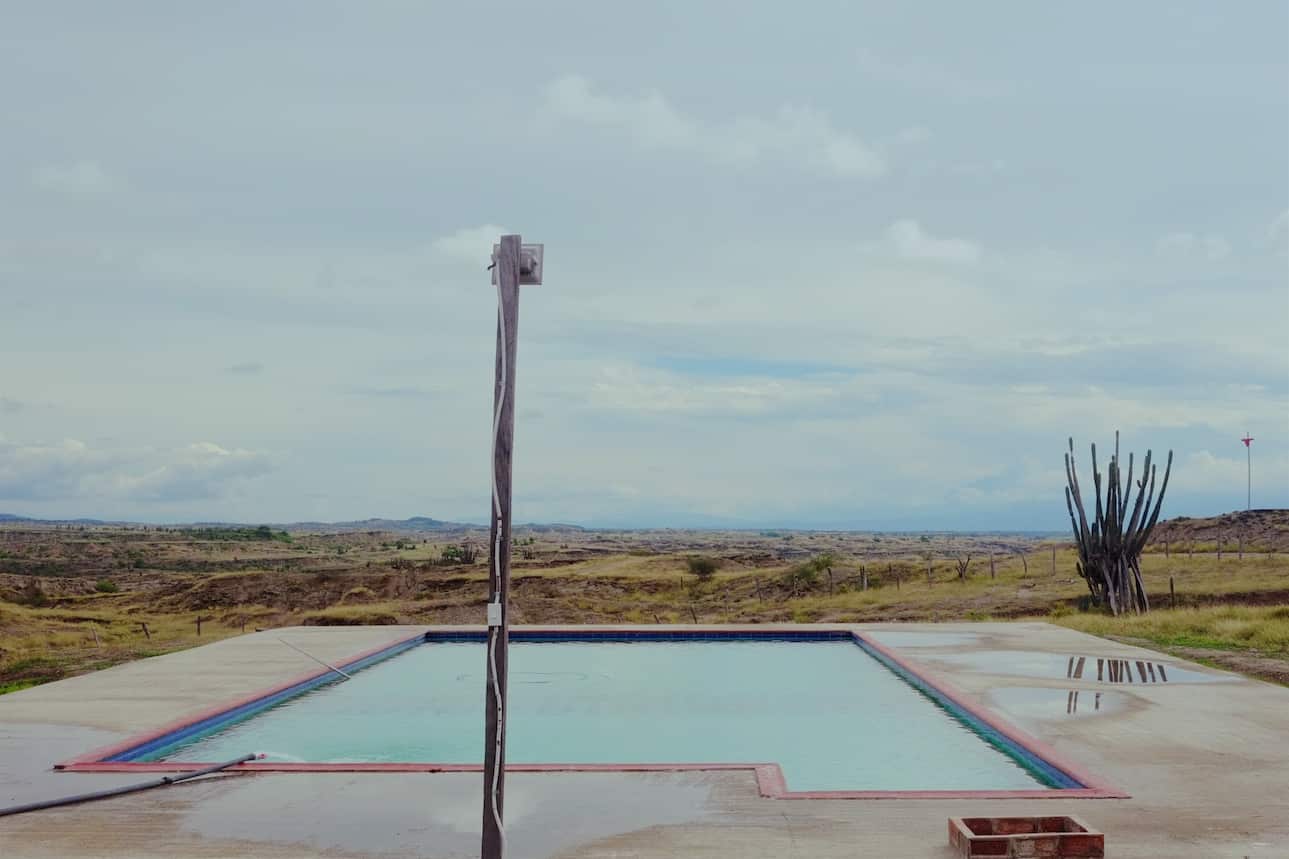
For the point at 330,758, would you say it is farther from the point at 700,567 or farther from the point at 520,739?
the point at 700,567

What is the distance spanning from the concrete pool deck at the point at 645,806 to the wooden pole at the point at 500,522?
0.64 metres

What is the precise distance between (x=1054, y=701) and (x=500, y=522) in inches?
298

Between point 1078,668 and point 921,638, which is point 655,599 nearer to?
point 921,638

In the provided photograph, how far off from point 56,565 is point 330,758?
51392mm

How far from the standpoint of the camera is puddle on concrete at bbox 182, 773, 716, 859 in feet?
21.4

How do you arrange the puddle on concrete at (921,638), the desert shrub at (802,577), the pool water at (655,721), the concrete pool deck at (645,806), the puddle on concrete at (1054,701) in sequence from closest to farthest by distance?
the concrete pool deck at (645,806) → the pool water at (655,721) → the puddle on concrete at (1054,701) → the puddle on concrete at (921,638) → the desert shrub at (802,577)

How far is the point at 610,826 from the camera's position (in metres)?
6.73

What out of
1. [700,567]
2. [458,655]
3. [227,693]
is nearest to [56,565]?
[700,567]

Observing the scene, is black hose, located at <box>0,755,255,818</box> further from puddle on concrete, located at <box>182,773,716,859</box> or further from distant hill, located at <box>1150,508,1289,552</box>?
distant hill, located at <box>1150,508,1289,552</box>

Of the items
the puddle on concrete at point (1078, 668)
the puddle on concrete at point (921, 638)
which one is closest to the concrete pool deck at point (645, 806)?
the puddle on concrete at point (1078, 668)

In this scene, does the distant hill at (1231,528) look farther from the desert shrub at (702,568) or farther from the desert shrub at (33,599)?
the desert shrub at (33,599)

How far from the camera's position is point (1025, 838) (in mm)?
5914

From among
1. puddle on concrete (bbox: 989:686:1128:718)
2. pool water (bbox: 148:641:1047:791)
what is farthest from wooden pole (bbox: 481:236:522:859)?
puddle on concrete (bbox: 989:686:1128:718)

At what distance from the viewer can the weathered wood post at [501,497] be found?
18.6 feet
